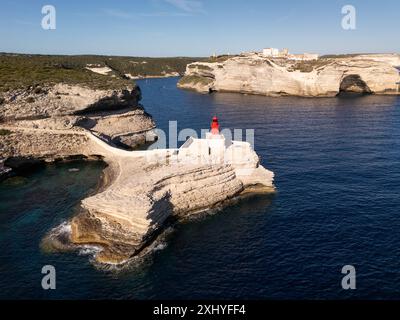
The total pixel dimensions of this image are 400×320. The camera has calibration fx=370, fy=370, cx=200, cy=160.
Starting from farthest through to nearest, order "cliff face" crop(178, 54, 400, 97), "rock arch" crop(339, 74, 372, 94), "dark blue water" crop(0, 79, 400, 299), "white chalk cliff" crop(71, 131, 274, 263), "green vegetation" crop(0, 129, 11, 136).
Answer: "rock arch" crop(339, 74, 372, 94) → "cliff face" crop(178, 54, 400, 97) → "green vegetation" crop(0, 129, 11, 136) → "white chalk cliff" crop(71, 131, 274, 263) → "dark blue water" crop(0, 79, 400, 299)

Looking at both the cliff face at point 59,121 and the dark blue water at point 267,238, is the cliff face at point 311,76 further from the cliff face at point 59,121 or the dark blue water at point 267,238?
the cliff face at point 59,121

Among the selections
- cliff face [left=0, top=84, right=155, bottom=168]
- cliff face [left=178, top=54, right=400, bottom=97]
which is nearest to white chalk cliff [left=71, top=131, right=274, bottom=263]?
cliff face [left=0, top=84, right=155, bottom=168]

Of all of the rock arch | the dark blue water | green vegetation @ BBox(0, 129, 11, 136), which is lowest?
the dark blue water

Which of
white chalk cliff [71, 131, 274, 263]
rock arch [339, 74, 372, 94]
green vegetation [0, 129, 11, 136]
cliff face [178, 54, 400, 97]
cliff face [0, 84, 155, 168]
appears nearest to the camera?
white chalk cliff [71, 131, 274, 263]

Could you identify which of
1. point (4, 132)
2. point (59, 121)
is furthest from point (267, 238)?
point (4, 132)

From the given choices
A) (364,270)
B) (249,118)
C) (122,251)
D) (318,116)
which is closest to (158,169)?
(122,251)

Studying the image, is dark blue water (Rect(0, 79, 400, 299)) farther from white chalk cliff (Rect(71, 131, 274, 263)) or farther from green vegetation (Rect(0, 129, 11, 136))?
green vegetation (Rect(0, 129, 11, 136))

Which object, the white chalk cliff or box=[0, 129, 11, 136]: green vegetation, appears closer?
the white chalk cliff

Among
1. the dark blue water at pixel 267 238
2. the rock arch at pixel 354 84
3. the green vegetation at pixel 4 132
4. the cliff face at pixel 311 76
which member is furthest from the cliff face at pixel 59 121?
the rock arch at pixel 354 84

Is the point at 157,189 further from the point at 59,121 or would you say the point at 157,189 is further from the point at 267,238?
the point at 59,121
